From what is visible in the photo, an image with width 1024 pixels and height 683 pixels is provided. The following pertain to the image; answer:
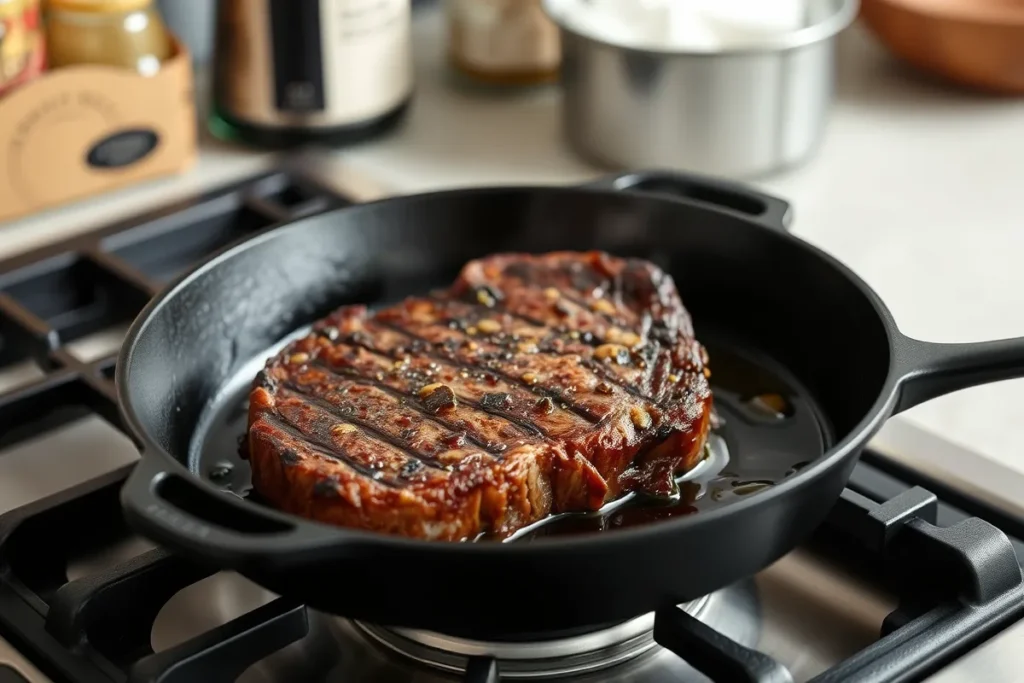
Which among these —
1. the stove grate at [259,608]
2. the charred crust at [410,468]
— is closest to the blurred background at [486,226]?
the stove grate at [259,608]

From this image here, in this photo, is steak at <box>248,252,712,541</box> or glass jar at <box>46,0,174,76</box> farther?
glass jar at <box>46,0,174,76</box>

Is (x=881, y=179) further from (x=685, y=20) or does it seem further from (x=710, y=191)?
(x=710, y=191)

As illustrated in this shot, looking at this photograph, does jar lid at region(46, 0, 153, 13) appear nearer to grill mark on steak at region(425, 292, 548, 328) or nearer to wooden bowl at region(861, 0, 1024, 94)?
grill mark on steak at region(425, 292, 548, 328)

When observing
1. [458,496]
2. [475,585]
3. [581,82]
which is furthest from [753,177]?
[475,585]

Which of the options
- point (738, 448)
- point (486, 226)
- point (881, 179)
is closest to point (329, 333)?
point (486, 226)

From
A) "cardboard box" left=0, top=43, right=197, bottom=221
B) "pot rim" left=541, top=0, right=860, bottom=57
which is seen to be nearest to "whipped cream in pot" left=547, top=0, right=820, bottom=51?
"pot rim" left=541, top=0, right=860, bottom=57

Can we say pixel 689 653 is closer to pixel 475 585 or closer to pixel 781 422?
pixel 475 585
